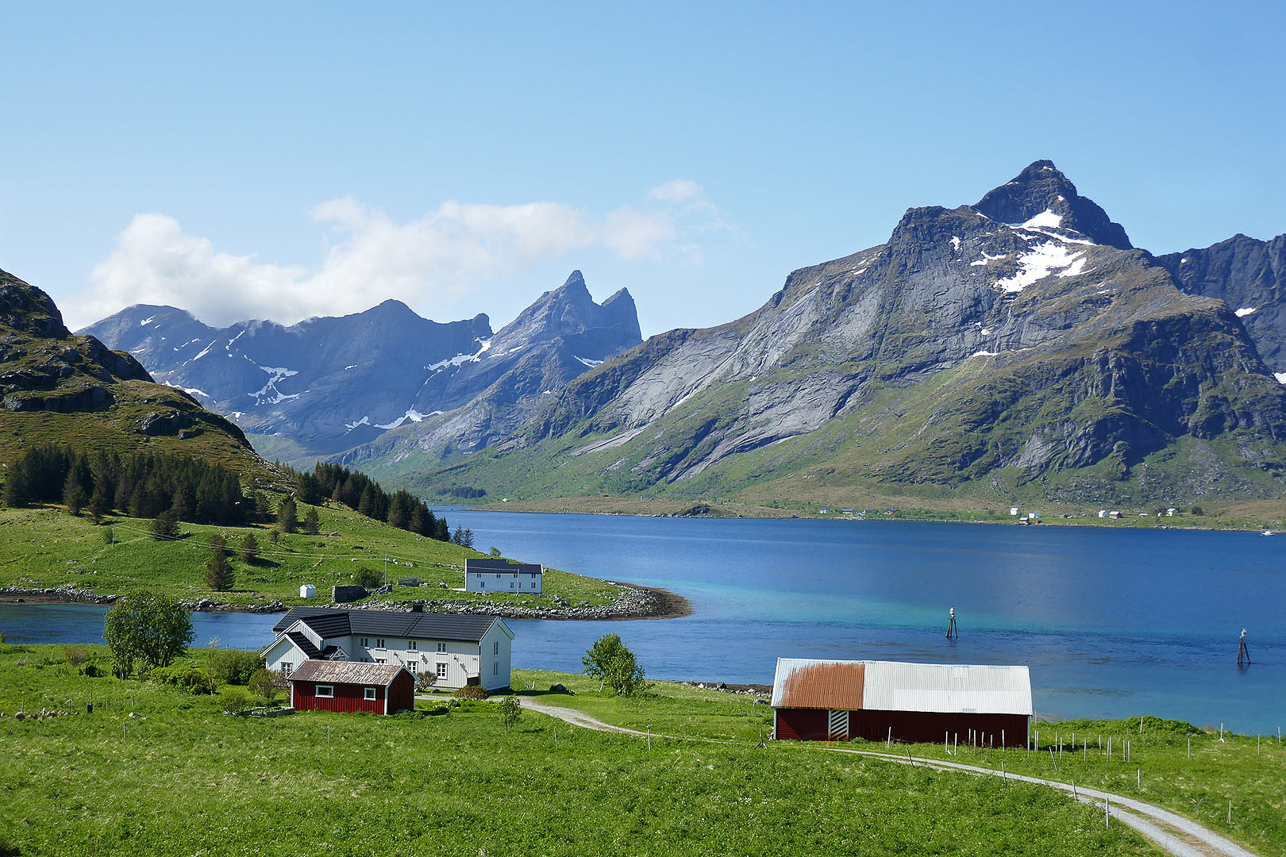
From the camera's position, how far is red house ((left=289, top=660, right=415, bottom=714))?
165 ft

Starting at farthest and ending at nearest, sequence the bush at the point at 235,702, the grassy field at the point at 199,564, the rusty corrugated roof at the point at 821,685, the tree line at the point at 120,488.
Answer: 1. the tree line at the point at 120,488
2. the grassy field at the point at 199,564
3. the rusty corrugated roof at the point at 821,685
4. the bush at the point at 235,702

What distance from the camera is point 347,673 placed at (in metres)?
51.0

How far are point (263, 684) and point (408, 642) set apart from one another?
13.4m

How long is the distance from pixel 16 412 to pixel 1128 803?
194285mm

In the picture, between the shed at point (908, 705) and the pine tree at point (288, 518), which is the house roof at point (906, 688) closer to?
the shed at point (908, 705)

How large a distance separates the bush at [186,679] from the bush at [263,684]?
2.17 meters

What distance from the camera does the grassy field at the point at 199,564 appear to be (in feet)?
371

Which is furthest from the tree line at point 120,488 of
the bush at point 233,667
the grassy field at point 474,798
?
the grassy field at point 474,798

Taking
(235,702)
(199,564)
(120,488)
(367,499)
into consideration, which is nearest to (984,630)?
(235,702)

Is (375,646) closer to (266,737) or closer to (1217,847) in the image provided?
(266,737)

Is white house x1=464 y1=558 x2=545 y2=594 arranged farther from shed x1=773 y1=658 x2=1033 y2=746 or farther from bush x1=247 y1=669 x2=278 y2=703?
shed x1=773 y1=658 x2=1033 y2=746

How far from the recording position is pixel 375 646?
66688mm

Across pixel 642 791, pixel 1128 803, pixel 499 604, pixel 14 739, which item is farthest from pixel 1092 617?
pixel 14 739

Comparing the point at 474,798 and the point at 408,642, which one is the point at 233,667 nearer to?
the point at 408,642
